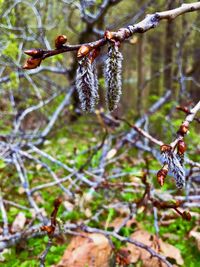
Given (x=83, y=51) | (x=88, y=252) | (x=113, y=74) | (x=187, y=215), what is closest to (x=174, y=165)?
(x=113, y=74)

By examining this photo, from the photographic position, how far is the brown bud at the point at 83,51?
1.08 meters

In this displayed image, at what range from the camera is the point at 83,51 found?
1.08 m

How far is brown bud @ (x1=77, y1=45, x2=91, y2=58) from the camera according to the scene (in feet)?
3.53

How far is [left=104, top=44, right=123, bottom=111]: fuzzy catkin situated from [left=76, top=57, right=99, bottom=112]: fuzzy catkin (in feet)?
0.13

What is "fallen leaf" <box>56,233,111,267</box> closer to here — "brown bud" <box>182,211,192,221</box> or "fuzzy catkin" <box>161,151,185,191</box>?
"brown bud" <box>182,211,192,221</box>

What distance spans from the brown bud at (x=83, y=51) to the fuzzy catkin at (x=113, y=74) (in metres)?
0.07

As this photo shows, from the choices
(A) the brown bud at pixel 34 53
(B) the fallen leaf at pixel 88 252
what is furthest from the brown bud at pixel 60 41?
(B) the fallen leaf at pixel 88 252

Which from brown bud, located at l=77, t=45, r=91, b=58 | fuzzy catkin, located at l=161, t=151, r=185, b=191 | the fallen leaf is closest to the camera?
brown bud, located at l=77, t=45, r=91, b=58

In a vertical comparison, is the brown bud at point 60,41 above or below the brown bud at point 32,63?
above

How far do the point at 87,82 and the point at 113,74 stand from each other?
0.27 ft

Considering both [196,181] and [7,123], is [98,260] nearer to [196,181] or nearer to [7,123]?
[196,181]

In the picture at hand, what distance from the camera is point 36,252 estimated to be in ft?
8.91

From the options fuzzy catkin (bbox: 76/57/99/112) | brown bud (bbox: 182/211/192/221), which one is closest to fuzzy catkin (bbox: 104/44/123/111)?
fuzzy catkin (bbox: 76/57/99/112)

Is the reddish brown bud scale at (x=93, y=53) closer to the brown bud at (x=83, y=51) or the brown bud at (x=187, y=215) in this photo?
the brown bud at (x=83, y=51)
